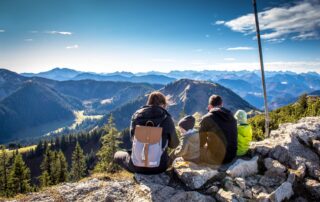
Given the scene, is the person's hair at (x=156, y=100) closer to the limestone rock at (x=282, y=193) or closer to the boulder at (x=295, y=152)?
the limestone rock at (x=282, y=193)

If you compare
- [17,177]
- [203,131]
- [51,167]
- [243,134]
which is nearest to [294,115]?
[243,134]

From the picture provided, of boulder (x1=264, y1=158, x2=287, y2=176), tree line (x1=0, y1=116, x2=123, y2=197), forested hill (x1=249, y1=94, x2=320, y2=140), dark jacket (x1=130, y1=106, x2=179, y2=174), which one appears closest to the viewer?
dark jacket (x1=130, y1=106, x2=179, y2=174)

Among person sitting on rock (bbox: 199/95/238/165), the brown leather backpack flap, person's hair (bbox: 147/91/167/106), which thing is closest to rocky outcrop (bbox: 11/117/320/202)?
person sitting on rock (bbox: 199/95/238/165)

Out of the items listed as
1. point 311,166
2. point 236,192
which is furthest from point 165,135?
point 311,166

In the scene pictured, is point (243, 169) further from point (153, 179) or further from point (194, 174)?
point (153, 179)

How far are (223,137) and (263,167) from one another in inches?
93.3

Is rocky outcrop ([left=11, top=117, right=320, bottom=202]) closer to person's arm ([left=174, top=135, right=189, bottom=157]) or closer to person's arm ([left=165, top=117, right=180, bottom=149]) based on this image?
person's arm ([left=174, top=135, right=189, bottom=157])

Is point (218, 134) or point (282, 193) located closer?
point (282, 193)

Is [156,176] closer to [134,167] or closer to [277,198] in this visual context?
[134,167]

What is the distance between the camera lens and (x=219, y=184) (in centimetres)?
919

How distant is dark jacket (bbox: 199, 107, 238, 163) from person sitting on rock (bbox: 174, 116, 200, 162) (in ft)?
1.53

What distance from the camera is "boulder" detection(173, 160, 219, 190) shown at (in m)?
9.09

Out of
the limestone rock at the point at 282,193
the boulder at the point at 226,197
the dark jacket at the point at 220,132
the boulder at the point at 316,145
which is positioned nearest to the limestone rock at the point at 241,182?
the boulder at the point at 226,197

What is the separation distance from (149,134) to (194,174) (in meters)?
2.44
